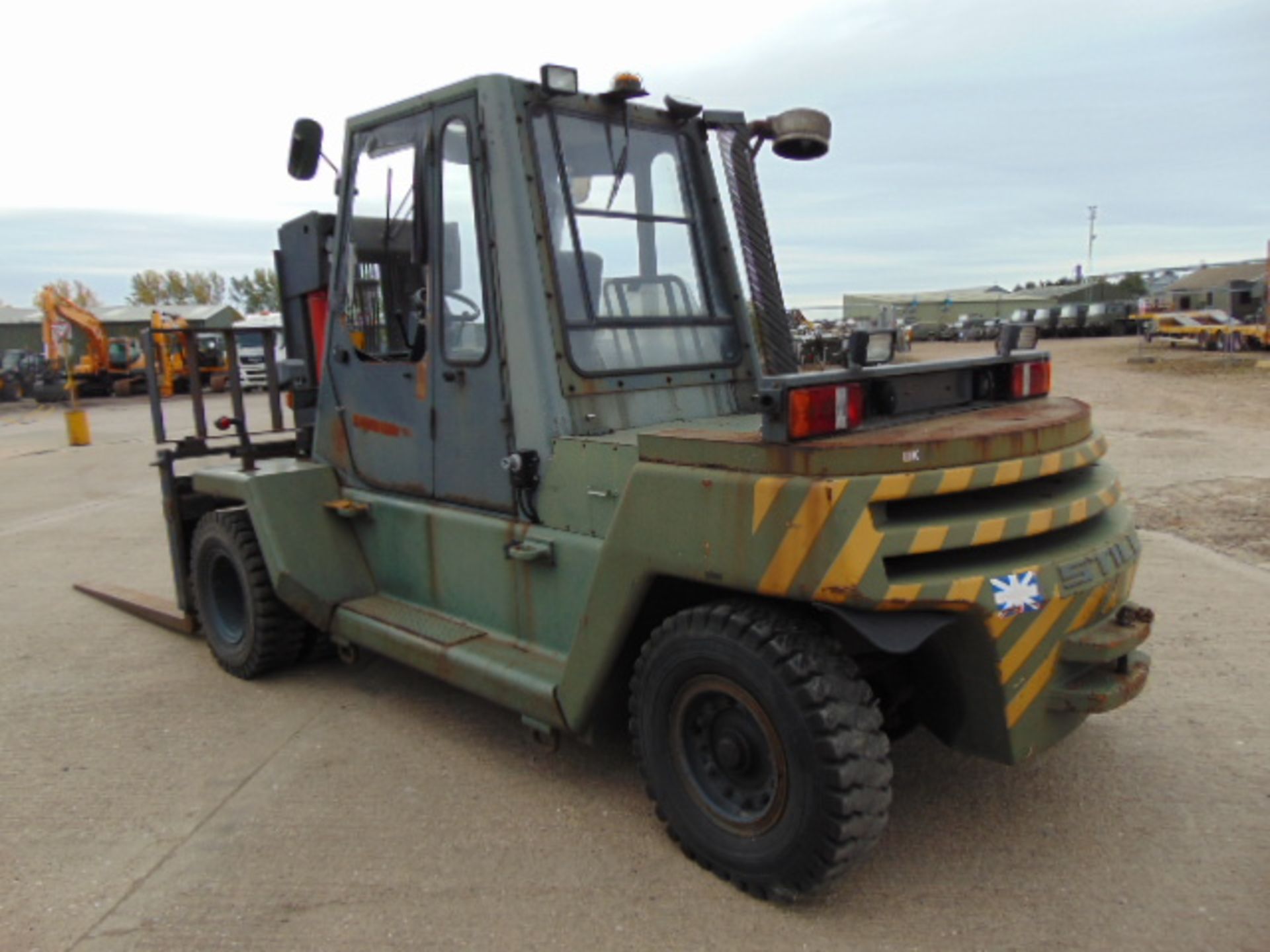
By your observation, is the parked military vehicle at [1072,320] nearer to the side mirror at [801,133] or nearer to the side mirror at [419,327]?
the side mirror at [801,133]

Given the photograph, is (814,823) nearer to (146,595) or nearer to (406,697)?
(406,697)

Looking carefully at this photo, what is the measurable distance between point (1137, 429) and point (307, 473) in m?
11.5

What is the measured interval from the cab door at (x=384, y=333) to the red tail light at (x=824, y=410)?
6.13 feet

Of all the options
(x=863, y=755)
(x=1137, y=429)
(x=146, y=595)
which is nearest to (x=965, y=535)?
(x=863, y=755)

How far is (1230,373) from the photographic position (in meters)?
20.3

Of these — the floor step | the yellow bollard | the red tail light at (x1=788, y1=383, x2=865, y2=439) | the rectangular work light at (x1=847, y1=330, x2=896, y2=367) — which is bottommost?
the yellow bollard

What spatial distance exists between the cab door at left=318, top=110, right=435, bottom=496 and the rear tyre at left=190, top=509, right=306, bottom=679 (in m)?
0.69

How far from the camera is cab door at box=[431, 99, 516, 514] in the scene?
12.4ft

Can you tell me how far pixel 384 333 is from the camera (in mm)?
4465

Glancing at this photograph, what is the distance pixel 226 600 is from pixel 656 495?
A: 3.24 m

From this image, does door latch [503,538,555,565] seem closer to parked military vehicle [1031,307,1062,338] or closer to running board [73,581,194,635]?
running board [73,581,194,635]

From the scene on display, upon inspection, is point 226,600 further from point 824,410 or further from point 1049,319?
point 1049,319

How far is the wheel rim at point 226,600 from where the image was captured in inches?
207

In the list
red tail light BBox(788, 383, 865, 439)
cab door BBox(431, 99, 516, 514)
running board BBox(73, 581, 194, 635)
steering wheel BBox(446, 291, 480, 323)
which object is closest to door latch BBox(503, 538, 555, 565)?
cab door BBox(431, 99, 516, 514)
